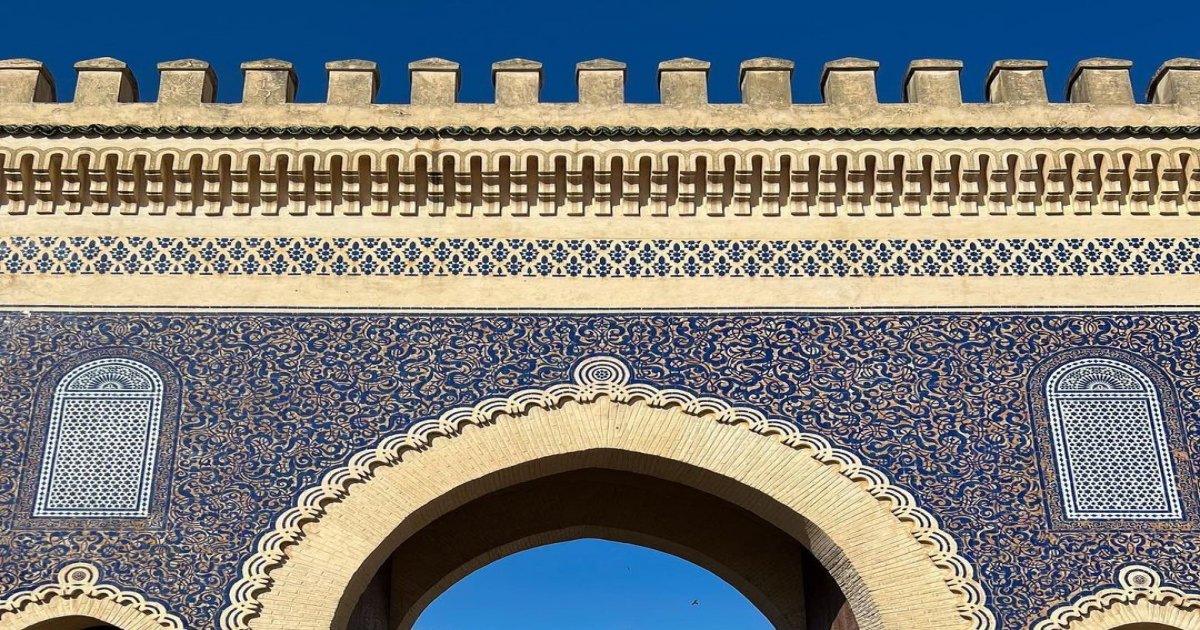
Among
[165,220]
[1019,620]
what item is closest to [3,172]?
[165,220]

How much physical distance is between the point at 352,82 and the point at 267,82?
32 centimetres

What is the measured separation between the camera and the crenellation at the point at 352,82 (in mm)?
5586

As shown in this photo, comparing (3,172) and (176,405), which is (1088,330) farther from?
(3,172)

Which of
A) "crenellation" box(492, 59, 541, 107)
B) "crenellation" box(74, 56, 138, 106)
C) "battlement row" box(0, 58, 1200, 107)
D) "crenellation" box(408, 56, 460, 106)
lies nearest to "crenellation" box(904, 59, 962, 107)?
"battlement row" box(0, 58, 1200, 107)

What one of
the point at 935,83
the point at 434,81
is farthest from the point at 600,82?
the point at 935,83

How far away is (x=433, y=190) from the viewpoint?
213 inches

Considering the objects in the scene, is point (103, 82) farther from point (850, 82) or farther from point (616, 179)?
point (850, 82)

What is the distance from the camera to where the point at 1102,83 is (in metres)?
5.64

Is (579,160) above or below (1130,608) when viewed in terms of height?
above

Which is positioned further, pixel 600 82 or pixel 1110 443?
pixel 600 82

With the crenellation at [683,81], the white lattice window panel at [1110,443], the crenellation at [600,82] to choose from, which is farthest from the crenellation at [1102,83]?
the crenellation at [600,82]

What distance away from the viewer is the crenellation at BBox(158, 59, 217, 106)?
5.54 metres

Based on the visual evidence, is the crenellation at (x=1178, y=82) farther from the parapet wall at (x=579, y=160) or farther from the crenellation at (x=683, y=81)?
the crenellation at (x=683, y=81)

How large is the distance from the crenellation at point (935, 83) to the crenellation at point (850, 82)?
15 cm
